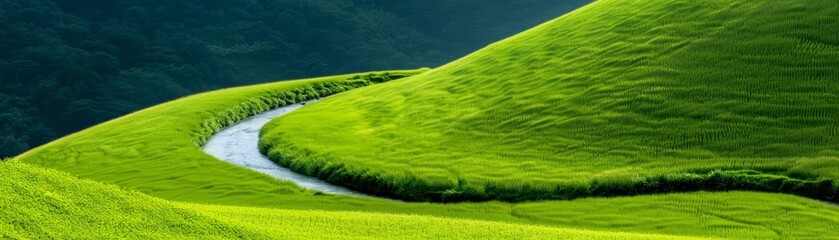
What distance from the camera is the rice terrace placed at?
12.1 metres

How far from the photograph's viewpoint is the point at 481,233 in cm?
1186

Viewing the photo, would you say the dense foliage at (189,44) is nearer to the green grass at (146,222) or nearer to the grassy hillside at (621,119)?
the grassy hillside at (621,119)

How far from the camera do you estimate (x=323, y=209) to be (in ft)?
57.6

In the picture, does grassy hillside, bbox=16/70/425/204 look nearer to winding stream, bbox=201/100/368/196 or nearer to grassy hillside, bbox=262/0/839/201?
winding stream, bbox=201/100/368/196

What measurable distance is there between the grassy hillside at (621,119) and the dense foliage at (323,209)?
1043 mm

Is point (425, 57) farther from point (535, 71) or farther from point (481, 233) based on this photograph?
point (481, 233)

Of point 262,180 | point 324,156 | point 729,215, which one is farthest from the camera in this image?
point 324,156

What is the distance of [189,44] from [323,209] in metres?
102

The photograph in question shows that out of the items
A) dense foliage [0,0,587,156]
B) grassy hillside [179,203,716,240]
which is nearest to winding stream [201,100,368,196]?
grassy hillside [179,203,716,240]

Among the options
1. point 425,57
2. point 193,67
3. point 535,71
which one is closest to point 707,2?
point 535,71

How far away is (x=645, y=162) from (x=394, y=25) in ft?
411

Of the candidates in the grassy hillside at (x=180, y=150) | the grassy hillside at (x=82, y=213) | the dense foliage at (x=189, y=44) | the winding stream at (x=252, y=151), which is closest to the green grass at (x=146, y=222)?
the grassy hillside at (x=82, y=213)

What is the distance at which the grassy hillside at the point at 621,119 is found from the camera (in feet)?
58.3

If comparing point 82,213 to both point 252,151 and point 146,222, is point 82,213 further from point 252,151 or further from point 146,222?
point 252,151
